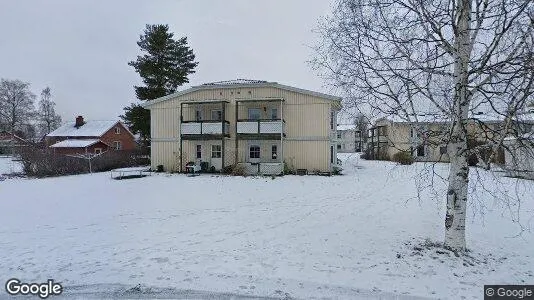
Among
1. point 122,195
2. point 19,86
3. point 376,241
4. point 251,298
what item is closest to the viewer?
point 251,298

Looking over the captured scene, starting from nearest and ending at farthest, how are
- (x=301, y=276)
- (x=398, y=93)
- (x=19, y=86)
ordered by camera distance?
(x=301, y=276) < (x=398, y=93) < (x=19, y=86)

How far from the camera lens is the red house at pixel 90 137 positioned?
117 feet

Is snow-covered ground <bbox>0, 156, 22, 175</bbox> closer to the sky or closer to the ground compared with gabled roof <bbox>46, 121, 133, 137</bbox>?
closer to the ground

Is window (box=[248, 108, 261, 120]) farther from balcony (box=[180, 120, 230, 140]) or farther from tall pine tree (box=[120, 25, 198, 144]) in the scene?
tall pine tree (box=[120, 25, 198, 144])

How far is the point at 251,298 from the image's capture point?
418cm

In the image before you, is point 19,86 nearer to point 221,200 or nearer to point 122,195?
point 122,195

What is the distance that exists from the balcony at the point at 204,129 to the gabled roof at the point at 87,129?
2251 centimetres

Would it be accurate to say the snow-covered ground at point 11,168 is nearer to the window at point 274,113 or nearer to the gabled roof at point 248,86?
the gabled roof at point 248,86

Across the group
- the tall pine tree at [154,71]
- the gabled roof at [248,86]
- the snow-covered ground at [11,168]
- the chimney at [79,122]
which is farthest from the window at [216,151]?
the chimney at [79,122]

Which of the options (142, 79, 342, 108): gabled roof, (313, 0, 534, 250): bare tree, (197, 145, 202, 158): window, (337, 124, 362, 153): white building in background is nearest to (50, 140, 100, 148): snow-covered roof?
(142, 79, 342, 108): gabled roof

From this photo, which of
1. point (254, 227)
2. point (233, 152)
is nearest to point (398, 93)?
point (254, 227)

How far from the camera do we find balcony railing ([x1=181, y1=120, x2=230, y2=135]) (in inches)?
843

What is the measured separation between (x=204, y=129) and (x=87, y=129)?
1075 inches

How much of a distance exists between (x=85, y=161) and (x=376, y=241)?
72.1 ft
